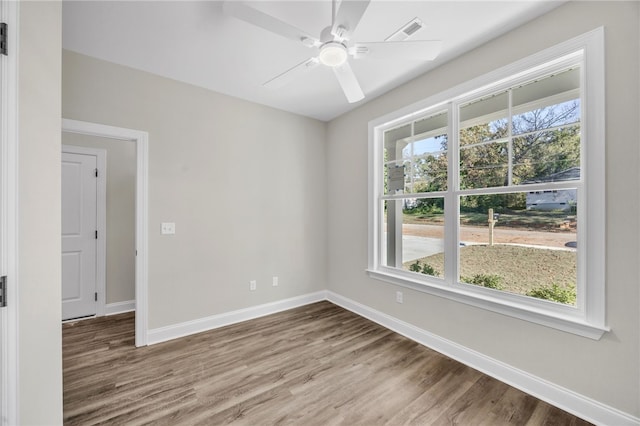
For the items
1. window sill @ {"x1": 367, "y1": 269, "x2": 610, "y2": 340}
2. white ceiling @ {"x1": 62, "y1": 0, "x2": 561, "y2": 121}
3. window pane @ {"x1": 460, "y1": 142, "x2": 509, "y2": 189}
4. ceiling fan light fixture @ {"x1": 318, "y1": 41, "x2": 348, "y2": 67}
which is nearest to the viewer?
ceiling fan light fixture @ {"x1": 318, "y1": 41, "x2": 348, "y2": 67}

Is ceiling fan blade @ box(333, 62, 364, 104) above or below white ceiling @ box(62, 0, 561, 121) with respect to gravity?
below

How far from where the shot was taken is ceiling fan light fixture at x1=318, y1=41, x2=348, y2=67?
1.58 metres

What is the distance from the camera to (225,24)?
198 cm

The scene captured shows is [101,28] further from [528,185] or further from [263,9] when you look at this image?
[528,185]

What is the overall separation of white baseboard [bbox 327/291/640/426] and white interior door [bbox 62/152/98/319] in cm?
371

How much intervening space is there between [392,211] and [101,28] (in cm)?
319

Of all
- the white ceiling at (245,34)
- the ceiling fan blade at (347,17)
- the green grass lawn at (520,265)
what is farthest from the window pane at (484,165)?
the ceiling fan blade at (347,17)

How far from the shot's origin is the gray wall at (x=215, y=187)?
101 inches

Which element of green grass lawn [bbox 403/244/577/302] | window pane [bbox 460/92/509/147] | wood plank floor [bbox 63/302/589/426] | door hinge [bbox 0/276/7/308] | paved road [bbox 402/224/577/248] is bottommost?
wood plank floor [bbox 63/302/589/426]

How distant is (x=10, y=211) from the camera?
1010 millimetres

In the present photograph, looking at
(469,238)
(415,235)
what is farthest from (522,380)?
(415,235)

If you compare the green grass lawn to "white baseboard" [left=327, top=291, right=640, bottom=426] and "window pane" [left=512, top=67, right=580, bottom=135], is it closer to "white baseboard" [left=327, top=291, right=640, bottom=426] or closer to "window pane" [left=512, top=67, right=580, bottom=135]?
"white baseboard" [left=327, top=291, right=640, bottom=426]

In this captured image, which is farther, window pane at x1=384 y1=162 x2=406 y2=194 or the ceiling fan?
window pane at x1=384 y1=162 x2=406 y2=194

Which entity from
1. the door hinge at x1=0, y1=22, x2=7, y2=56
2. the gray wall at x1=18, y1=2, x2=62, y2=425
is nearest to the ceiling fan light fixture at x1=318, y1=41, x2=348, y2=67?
the gray wall at x1=18, y1=2, x2=62, y2=425
